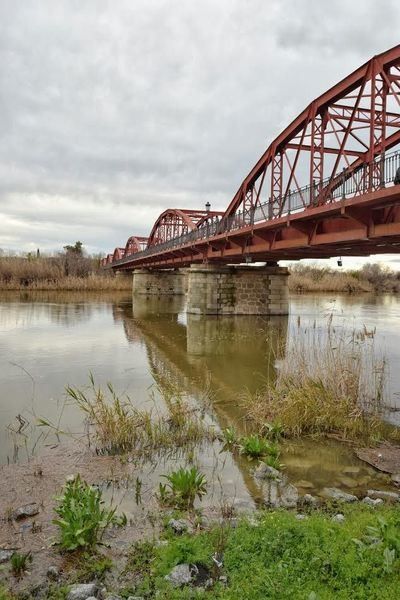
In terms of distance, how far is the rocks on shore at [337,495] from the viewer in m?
5.03

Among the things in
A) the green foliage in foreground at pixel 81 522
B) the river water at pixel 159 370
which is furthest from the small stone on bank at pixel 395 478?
the green foliage in foreground at pixel 81 522

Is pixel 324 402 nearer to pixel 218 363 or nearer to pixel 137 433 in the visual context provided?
pixel 137 433

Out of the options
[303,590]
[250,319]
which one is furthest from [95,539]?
[250,319]

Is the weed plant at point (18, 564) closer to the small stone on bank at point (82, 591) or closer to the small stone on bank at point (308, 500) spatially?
the small stone on bank at point (82, 591)

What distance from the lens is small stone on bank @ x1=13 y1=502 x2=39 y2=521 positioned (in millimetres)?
4641

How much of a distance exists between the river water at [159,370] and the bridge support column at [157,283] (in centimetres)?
3169

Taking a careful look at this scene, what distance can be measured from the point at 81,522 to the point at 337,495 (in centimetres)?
286

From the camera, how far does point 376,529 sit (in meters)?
3.74

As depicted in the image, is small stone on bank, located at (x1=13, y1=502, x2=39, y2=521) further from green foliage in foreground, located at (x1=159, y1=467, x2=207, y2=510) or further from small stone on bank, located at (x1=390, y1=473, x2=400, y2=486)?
small stone on bank, located at (x1=390, y1=473, x2=400, y2=486)

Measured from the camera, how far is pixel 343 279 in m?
70.6

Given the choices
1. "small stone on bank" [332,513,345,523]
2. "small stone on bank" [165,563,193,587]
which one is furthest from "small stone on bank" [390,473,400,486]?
"small stone on bank" [165,563,193,587]

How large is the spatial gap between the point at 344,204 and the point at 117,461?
9.80m

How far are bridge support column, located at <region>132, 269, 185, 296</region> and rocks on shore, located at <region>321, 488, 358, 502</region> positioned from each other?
177 ft

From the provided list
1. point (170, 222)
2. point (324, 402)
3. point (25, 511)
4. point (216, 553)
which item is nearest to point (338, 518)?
point (216, 553)
